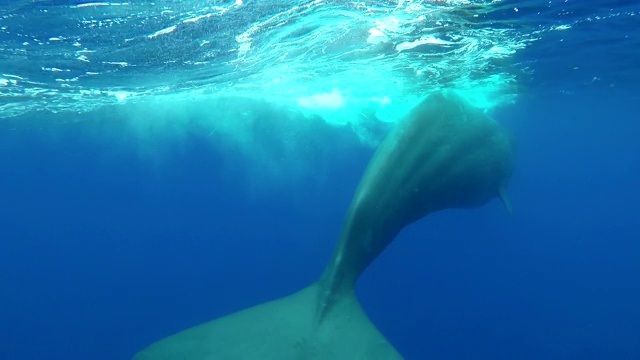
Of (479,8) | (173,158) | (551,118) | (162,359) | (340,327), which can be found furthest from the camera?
(173,158)

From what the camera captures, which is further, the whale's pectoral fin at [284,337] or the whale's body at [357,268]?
the whale's body at [357,268]

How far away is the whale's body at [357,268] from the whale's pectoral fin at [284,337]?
2 cm

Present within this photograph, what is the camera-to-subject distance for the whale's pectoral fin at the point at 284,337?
792cm

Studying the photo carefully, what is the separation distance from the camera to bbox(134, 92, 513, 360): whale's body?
8.14 meters

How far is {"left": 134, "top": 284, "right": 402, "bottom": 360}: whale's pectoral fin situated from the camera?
7.92 meters

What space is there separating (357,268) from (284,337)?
179 centimetres

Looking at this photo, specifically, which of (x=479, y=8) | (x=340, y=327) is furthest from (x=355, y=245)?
(x=479, y=8)

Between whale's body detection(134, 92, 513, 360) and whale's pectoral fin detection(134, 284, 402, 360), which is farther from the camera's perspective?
whale's body detection(134, 92, 513, 360)

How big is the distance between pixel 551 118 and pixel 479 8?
38.7 meters

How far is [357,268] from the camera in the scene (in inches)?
362

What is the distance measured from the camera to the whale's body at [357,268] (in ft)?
26.7

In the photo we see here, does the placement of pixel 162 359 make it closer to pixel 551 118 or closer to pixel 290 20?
pixel 290 20

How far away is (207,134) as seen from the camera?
56.9 metres

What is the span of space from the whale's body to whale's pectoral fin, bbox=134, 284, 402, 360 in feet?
0.05
